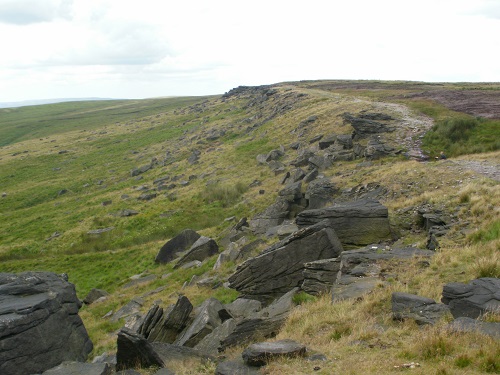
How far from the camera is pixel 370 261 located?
16938 millimetres

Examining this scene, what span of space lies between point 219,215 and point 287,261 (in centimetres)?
2529

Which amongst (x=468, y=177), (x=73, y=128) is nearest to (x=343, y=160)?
(x=468, y=177)

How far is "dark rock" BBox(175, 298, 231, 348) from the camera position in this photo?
1602 centimetres

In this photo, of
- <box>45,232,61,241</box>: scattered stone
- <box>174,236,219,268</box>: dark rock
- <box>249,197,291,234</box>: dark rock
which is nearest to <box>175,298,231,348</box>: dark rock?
<box>174,236,219,268</box>: dark rock

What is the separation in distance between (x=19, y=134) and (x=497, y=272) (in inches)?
7228

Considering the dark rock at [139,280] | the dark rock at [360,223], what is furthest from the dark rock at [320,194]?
the dark rock at [139,280]

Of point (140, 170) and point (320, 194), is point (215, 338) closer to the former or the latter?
point (320, 194)

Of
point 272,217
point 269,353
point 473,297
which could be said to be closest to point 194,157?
point 272,217

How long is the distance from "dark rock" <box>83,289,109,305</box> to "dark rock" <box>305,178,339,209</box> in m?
17.9

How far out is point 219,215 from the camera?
43750mm

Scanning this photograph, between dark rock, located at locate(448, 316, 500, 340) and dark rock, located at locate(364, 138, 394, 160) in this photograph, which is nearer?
dark rock, located at locate(448, 316, 500, 340)

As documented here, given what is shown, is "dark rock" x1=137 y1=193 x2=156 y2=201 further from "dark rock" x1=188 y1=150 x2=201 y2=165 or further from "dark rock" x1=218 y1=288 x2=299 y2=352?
"dark rock" x1=218 y1=288 x2=299 y2=352

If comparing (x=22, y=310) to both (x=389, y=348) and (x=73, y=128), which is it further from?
(x=73, y=128)

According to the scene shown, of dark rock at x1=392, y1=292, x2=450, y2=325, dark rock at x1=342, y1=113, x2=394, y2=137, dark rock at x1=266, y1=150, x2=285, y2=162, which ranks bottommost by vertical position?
dark rock at x1=392, y1=292, x2=450, y2=325
